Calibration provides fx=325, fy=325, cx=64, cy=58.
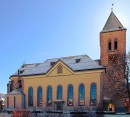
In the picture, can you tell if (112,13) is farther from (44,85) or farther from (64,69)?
(44,85)

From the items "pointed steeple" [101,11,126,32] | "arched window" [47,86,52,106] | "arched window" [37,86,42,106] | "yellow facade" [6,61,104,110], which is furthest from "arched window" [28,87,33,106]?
"pointed steeple" [101,11,126,32]

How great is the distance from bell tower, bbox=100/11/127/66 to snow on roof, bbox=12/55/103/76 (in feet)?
9.71

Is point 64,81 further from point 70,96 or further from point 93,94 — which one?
point 93,94

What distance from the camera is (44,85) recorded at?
72.4 metres

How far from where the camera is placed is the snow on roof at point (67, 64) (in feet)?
222

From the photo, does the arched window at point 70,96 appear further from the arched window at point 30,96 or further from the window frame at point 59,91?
the arched window at point 30,96

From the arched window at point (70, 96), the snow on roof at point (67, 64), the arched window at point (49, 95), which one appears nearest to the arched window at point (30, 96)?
the snow on roof at point (67, 64)

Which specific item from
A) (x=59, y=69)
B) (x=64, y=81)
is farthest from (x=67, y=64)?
(x=64, y=81)

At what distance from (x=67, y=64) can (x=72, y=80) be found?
12.9 ft

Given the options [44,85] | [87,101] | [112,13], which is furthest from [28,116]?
[112,13]

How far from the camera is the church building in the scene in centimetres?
6562

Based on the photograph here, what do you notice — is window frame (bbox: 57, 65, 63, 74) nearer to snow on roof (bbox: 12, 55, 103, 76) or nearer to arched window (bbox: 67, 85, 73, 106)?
snow on roof (bbox: 12, 55, 103, 76)

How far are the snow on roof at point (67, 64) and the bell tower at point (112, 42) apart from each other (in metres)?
2.96

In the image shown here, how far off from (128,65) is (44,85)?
66.6 ft
